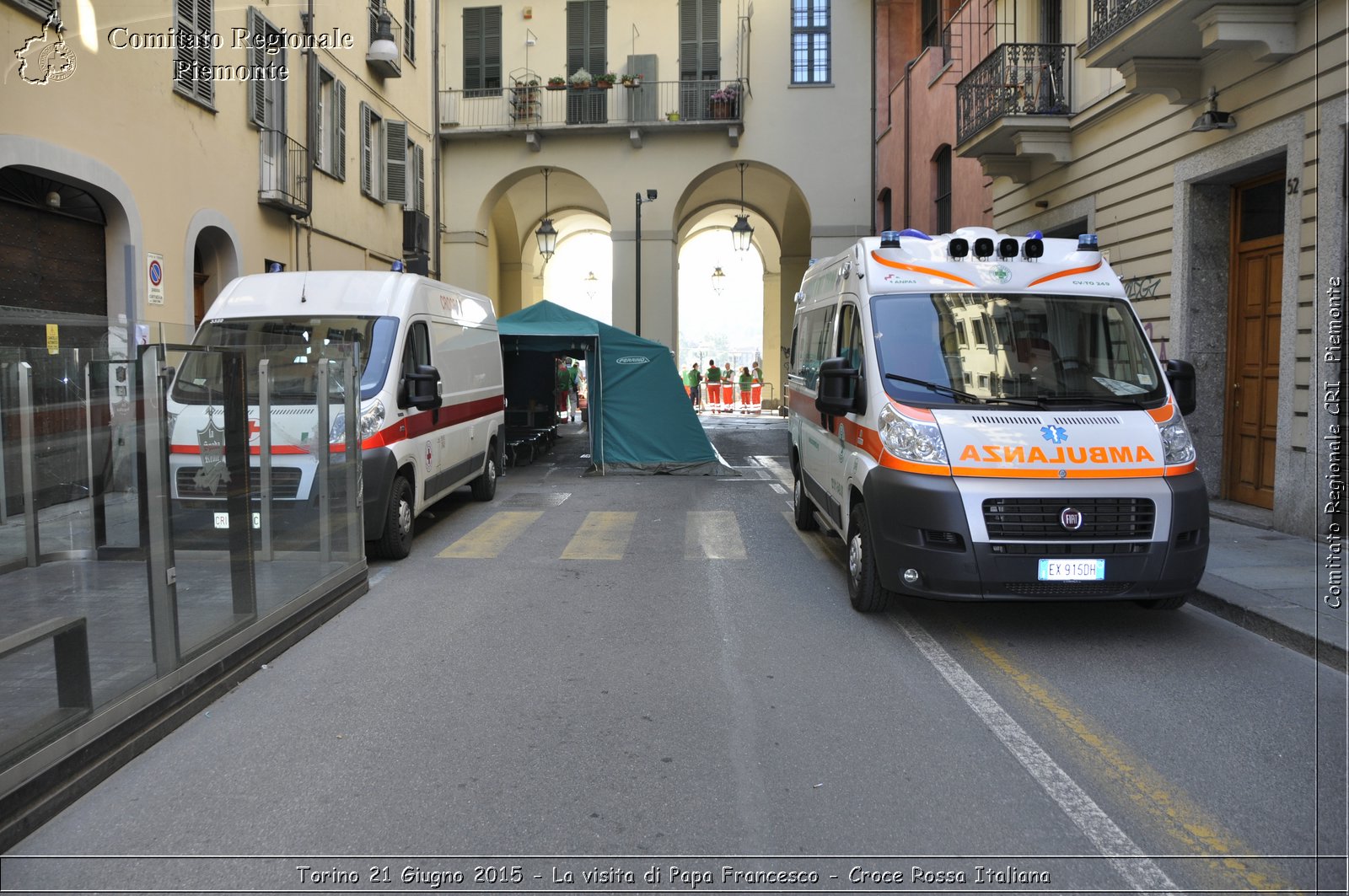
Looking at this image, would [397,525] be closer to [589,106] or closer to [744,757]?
[744,757]

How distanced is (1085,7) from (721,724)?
12.7 metres

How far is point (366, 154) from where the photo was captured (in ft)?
70.9

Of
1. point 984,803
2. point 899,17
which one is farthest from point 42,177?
point 899,17

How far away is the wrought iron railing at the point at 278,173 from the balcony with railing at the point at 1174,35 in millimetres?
12305

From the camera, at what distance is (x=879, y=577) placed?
6.59 m

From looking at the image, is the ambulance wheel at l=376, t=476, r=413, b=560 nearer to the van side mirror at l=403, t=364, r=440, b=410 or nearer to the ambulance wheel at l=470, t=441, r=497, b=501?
the van side mirror at l=403, t=364, r=440, b=410

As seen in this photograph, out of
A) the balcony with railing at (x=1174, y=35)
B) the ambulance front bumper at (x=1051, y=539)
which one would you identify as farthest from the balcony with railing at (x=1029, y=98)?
the ambulance front bumper at (x=1051, y=539)

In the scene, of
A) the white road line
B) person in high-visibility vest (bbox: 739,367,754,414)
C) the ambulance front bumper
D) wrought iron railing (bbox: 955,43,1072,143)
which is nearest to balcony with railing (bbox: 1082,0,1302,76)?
wrought iron railing (bbox: 955,43,1072,143)

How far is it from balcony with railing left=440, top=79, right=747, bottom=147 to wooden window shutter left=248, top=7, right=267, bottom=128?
34.5 ft

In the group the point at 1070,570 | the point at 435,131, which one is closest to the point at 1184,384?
the point at 1070,570

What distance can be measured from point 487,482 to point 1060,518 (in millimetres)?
8634

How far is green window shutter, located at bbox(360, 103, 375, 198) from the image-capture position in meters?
21.2

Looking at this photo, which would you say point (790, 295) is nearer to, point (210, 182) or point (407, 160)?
point (407, 160)

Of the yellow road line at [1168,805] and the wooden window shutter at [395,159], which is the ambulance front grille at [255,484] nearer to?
the yellow road line at [1168,805]
